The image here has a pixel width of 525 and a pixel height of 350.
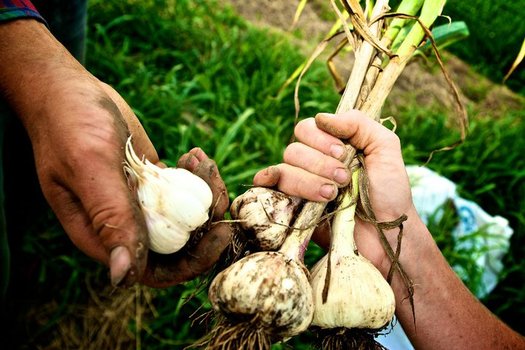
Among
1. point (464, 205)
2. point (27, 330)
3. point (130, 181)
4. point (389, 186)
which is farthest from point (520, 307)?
point (27, 330)

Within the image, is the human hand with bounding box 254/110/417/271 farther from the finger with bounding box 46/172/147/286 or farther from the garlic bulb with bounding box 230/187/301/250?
the finger with bounding box 46/172/147/286

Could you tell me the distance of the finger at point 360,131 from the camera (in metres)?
1.21

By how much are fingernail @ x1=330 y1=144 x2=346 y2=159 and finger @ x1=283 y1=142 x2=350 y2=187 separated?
0.07 ft

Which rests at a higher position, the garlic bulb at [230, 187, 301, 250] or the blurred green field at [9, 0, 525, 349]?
the garlic bulb at [230, 187, 301, 250]

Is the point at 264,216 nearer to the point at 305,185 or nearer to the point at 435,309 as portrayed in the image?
the point at 305,185

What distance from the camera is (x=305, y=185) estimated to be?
1.17 meters

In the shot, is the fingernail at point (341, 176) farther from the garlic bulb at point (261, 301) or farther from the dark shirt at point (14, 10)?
the dark shirt at point (14, 10)

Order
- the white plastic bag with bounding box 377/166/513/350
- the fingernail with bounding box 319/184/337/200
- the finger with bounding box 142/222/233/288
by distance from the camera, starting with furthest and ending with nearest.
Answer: the white plastic bag with bounding box 377/166/513/350, the fingernail with bounding box 319/184/337/200, the finger with bounding box 142/222/233/288

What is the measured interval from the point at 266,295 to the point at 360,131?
Result: 522 millimetres

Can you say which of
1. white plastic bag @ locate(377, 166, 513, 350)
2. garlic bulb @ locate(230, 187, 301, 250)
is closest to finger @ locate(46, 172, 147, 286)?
garlic bulb @ locate(230, 187, 301, 250)

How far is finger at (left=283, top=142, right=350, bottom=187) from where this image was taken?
3.84ft

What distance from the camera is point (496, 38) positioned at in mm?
3939

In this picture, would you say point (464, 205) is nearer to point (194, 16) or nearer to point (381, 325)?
point (381, 325)

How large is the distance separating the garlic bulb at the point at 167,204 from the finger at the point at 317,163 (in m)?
0.35
